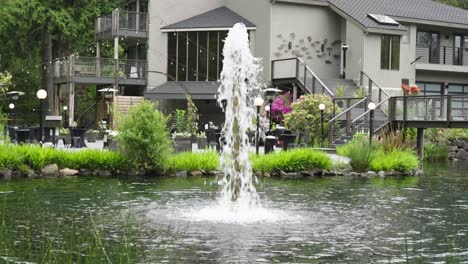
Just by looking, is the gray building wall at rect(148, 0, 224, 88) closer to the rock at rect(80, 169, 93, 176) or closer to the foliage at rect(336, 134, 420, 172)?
the foliage at rect(336, 134, 420, 172)

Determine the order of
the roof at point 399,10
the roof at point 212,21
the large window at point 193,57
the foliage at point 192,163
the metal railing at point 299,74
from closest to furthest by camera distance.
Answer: the foliage at point 192,163 < the metal railing at point 299,74 < the roof at point 212,21 < the roof at point 399,10 < the large window at point 193,57

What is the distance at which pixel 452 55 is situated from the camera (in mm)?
44625

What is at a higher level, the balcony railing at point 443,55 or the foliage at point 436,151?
the balcony railing at point 443,55

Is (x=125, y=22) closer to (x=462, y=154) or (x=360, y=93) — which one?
(x=360, y=93)

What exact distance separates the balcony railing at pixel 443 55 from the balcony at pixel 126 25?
55.4ft

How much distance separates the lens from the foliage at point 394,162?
23812 mm

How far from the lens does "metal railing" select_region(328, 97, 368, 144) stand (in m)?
30.1

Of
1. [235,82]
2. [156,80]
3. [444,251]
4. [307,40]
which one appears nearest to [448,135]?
[307,40]

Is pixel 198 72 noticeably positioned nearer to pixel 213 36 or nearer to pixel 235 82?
pixel 213 36

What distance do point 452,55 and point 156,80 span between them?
19.1m

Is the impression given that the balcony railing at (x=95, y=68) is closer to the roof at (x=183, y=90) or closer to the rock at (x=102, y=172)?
the roof at (x=183, y=90)

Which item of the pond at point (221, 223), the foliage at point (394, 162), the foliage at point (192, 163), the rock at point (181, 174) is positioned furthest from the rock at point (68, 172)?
the foliage at point (394, 162)

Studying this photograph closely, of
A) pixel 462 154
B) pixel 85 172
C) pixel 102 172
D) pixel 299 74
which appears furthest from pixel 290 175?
pixel 462 154

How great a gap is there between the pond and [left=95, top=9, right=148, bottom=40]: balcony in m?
20.8
